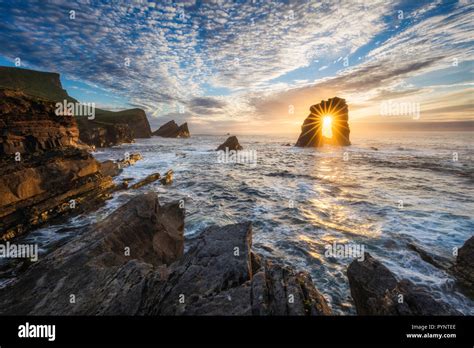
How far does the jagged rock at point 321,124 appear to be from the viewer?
91.1 metres

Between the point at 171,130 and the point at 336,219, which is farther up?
the point at 171,130

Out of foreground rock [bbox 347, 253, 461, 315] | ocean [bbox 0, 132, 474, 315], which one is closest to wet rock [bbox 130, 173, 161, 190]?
ocean [bbox 0, 132, 474, 315]

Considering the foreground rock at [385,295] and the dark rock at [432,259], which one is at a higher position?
the foreground rock at [385,295]

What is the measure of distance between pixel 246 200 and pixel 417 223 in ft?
43.3

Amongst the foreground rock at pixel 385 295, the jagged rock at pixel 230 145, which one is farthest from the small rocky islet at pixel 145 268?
the jagged rock at pixel 230 145

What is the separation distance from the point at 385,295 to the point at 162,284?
6610mm

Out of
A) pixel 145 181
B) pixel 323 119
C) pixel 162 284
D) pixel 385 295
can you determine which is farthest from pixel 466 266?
pixel 323 119

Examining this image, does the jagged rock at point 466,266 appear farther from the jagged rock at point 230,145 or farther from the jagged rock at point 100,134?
the jagged rock at point 100,134

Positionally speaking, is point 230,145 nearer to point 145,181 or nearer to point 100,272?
point 145,181

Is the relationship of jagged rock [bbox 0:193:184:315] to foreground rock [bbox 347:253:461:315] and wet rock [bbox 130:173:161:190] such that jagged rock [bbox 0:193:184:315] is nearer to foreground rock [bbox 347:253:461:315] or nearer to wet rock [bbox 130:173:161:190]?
foreground rock [bbox 347:253:461:315]

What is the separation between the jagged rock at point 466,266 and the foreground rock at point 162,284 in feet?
25.8

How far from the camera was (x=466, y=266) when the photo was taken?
876cm

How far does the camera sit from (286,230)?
13.5m

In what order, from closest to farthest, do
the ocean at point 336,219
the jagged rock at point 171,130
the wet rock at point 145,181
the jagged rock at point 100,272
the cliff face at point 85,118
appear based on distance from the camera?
the jagged rock at point 100,272 → the ocean at point 336,219 → the wet rock at point 145,181 → the cliff face at point 85,118 → the jagged rock at point 171,130
